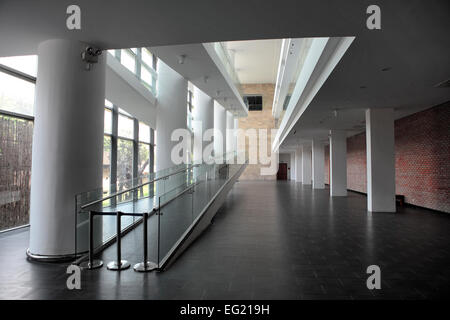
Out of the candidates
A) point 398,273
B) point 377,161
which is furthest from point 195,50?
point 377,161

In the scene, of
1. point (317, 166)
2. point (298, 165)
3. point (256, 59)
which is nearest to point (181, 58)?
point (317, 166)

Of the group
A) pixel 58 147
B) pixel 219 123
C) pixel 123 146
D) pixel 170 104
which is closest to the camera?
pixel 58 147

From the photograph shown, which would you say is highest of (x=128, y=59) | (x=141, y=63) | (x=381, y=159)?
(x=141, y=63)

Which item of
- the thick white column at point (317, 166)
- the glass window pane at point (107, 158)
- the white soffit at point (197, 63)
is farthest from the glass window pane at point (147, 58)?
the thick white column at point (317, 166)

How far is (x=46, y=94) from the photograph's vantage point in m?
5.14

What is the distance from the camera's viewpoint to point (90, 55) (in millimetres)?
5258

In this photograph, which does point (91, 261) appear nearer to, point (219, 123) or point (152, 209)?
point (152, 209)

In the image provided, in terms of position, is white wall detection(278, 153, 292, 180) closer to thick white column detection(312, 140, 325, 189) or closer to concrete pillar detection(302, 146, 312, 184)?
concrete pillar detection(302, 146, 312, 184)

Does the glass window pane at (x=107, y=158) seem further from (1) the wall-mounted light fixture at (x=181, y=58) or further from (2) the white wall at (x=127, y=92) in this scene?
(1) the wall-mounted light fixture at (x=181, y=58)

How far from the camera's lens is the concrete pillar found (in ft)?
85.5

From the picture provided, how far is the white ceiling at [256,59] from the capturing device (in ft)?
80.9

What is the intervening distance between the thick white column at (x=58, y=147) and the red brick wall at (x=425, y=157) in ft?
34.8

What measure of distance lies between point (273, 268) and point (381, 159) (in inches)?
304
